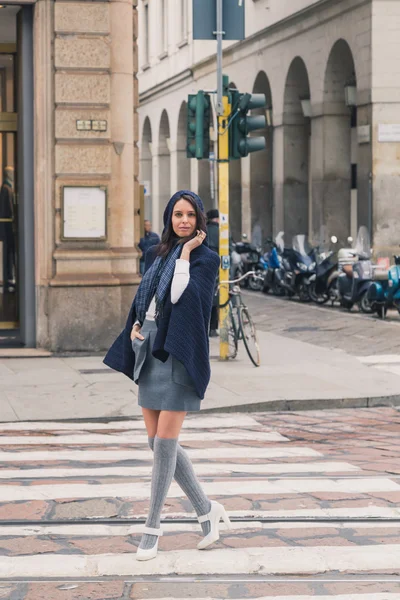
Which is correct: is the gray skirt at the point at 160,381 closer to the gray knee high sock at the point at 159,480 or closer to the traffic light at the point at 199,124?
the gray knee high sock at the point at 159,480

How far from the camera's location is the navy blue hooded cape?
604 centimetres

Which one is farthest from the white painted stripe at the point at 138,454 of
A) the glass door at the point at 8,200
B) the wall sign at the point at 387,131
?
the wall sign at the point at 387,131

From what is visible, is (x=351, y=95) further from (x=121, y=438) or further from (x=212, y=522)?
(x=212, y=522)

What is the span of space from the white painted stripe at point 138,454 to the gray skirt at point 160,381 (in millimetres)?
2895

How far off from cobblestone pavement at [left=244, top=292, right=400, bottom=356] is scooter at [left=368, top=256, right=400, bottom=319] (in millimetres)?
224

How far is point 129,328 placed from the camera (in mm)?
6312

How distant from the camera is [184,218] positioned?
20.4 feet

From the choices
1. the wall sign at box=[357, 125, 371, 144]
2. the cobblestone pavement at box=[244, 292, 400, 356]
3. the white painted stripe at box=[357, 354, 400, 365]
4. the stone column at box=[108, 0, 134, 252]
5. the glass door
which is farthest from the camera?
the wall sign at box=[357, 125, 371, 144]

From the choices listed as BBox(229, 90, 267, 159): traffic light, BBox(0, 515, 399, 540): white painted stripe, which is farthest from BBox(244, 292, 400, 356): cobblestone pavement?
BBox(0, 515, 399, 540): white painted stripe

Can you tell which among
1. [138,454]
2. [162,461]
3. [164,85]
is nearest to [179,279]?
[162,461]

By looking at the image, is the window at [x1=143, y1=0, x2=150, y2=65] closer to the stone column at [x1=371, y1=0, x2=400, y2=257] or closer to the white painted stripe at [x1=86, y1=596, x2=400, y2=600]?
the stone column at [x1=371, y1=0, x2=400, y2=257]

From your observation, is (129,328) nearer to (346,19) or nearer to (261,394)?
(261,394)

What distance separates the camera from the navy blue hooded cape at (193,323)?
6035mm

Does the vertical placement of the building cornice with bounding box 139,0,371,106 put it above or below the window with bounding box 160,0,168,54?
below
